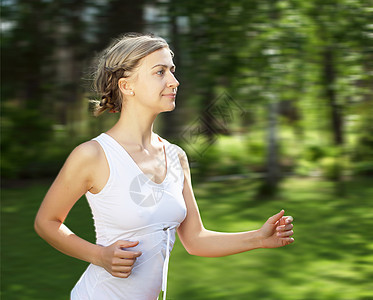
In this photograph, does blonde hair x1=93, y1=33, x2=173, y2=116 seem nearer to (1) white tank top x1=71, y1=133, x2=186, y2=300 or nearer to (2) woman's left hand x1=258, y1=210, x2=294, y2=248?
(1) white tank top x1=71, y1=133, x2=186, y2=300

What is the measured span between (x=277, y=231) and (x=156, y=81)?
69 cm

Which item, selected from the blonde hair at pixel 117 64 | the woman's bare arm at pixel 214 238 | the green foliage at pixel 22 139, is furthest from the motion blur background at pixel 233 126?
the blonde hair at pixel 117 64

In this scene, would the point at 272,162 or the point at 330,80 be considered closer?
the point at 330,80

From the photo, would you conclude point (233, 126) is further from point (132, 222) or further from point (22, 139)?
point (132, 222)

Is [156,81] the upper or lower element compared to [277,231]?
upper

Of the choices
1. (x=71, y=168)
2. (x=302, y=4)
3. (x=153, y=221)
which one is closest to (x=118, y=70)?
(x=71, y=168)

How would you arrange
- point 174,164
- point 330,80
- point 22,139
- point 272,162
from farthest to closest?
point 22,139, point 272,162, point 330,80, point 174,164

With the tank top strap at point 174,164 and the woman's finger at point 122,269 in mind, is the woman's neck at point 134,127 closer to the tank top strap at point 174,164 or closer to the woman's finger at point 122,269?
the tank top strap at point 174,164

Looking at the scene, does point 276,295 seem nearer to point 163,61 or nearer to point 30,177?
point 163,61

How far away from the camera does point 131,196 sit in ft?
5.95

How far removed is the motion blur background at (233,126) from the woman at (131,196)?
2439 millimetres

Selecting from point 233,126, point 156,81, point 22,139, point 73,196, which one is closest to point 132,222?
point 73,196

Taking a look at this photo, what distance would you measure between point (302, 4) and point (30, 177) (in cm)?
460

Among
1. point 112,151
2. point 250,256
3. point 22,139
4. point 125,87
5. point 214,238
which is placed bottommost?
point 22,139
